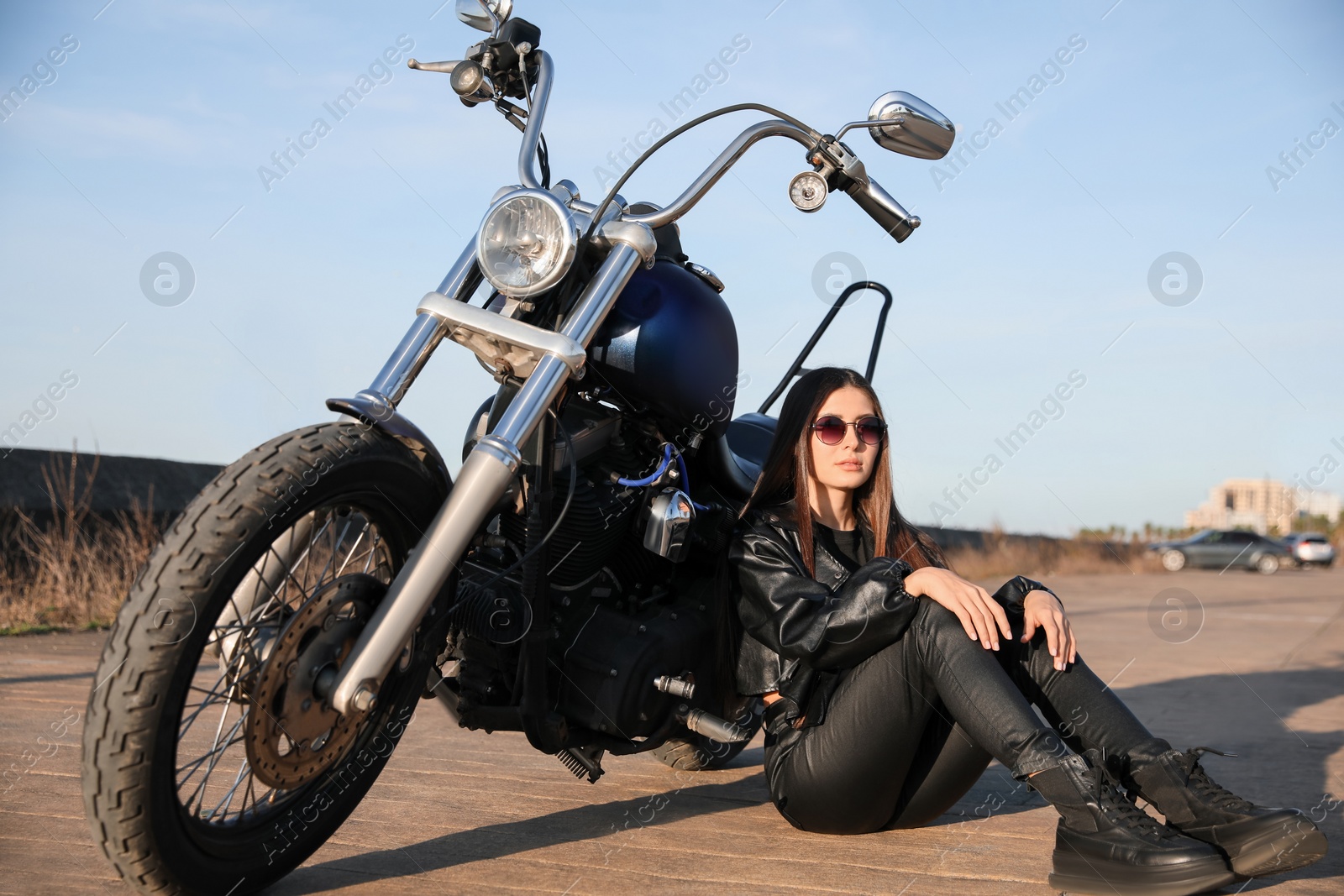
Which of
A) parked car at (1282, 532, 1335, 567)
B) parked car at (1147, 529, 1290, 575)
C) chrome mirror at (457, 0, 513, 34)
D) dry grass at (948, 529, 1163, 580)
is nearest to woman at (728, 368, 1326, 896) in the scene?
chrome mirror at (457, 0, 513, 34)

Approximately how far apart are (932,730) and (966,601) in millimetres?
393

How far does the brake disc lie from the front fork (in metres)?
0.06

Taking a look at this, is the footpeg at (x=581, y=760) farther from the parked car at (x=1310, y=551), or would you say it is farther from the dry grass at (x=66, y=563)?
the parked car at (x=1310, y=551)

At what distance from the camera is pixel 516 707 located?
2.41 meters

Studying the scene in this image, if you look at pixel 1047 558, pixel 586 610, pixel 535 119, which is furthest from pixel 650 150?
pixel 1047 558

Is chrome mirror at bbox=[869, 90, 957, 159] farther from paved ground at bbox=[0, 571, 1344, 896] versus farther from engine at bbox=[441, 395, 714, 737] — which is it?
paved ground at bbox=[0, 571, 1344, 896]

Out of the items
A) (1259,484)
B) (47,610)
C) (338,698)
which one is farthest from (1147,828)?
(1259,484)

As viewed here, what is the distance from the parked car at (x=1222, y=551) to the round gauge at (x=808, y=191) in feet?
89.1

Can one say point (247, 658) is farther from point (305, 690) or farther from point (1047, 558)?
point (1047, 558)

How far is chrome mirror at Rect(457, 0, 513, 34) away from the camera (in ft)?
8.50

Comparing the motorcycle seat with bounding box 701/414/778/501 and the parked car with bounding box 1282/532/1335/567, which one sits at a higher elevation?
the parked car with bounding box 1282/532/1335/567

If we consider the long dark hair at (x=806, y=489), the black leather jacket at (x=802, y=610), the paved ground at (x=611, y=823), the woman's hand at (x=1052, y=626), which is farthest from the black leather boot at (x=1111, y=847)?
the long dark hair at (x=806, y=489)

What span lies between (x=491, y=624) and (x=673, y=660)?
1.51 feet

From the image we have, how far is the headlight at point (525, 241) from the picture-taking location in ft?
7.13
